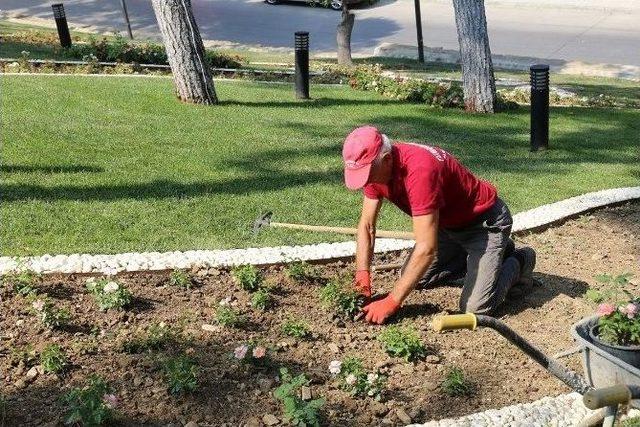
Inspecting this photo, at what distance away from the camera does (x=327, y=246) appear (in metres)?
6.16

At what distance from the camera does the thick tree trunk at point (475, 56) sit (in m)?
10.9

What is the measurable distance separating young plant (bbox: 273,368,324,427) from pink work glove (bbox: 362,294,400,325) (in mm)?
1012

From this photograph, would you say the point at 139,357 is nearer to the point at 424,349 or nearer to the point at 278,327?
the point at 278,327

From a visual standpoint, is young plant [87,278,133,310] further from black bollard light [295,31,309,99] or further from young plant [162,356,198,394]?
black bollard light [295,31,309,99]

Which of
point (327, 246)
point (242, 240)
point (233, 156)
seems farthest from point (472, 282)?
point (233, 156)

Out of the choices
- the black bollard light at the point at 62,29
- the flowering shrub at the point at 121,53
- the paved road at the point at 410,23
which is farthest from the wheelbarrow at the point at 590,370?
the paved road at the point at 410,23

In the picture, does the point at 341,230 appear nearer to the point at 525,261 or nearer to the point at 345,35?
the point at 525,261

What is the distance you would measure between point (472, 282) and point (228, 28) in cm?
2094

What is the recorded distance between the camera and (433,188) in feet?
15.8

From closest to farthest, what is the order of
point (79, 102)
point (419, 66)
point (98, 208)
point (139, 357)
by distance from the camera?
point (139, 357)
point (98, 208)
point (79, 102)
point (419, 66)

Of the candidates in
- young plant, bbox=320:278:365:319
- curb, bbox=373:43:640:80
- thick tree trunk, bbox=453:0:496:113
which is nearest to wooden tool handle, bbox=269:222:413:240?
young plant, bbox=320:278:365:319

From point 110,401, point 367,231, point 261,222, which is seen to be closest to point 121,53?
point 261,222

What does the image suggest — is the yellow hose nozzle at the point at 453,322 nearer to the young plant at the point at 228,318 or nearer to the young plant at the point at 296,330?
the young plant at the point at 296,330

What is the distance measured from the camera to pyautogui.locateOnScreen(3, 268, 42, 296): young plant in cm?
505
